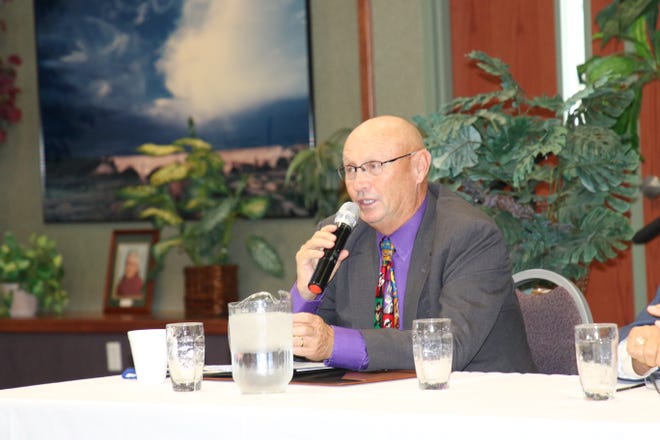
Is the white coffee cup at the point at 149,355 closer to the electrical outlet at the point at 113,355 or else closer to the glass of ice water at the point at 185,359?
the glass of ice water at the point at 185,359

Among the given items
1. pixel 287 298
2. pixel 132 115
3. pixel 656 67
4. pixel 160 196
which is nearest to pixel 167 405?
pixel 287 298

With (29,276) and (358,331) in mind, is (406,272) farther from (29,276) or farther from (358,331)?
(29,276)

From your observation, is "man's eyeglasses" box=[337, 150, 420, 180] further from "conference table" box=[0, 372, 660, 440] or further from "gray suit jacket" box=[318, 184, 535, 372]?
"conference table" box=[0, 372, 660, 440]

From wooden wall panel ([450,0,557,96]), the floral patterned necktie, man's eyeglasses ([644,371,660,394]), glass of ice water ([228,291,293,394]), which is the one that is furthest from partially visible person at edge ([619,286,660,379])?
wooden wall panel ([450,0,557,96])

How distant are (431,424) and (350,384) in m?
0.42

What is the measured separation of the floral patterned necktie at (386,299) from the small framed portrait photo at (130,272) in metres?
2.63

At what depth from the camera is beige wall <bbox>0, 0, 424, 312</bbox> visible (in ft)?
14.3

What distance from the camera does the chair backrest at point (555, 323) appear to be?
2389 millimetres

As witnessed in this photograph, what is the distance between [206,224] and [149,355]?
2.45 meters

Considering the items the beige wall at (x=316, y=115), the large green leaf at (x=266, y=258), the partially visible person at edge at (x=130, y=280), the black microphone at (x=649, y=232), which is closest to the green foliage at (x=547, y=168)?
the beige wall at (x=316, y=115)

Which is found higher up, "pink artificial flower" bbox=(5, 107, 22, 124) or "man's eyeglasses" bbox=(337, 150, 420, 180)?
"pink artificial flower" bbox=(5, 107, 22, 124)

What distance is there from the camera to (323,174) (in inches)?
164

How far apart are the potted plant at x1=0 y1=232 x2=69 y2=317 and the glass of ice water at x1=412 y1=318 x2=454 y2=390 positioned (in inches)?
145

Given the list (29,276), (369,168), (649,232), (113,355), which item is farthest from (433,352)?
(29,276)
